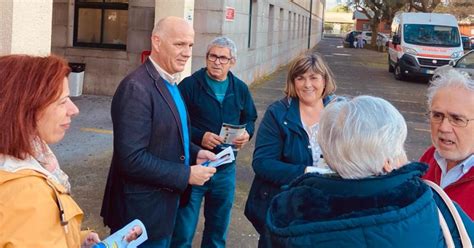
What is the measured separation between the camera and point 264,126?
309cm

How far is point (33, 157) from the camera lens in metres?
1.75

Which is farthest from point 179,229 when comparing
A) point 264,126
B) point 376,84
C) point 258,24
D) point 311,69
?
point 376,84

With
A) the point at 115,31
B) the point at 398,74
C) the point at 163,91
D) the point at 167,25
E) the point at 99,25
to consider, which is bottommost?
the point at 163,91

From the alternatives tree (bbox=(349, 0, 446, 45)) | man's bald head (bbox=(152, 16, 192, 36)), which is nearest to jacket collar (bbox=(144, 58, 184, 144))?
man's bald head (bbox=(152, 16, 192, 36))

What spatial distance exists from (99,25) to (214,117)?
8.30 m

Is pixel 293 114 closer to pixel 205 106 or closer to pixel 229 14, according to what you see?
pixel 205 106

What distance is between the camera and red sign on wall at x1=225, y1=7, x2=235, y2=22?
35.3 feet

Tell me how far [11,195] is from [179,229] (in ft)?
6.97

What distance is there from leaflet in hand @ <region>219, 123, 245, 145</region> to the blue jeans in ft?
0.71

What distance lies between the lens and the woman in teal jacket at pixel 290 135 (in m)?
2.99

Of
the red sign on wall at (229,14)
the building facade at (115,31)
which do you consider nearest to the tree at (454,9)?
the red sign on wall at (229,14)

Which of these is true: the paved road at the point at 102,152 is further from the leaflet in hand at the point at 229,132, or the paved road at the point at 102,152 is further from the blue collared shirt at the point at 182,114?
the blue collared shirt at the point at 182,114

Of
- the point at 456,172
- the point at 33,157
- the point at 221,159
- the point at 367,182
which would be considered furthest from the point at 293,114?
the point at 33,157

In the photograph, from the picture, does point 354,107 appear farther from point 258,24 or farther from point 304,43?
point 304,43
